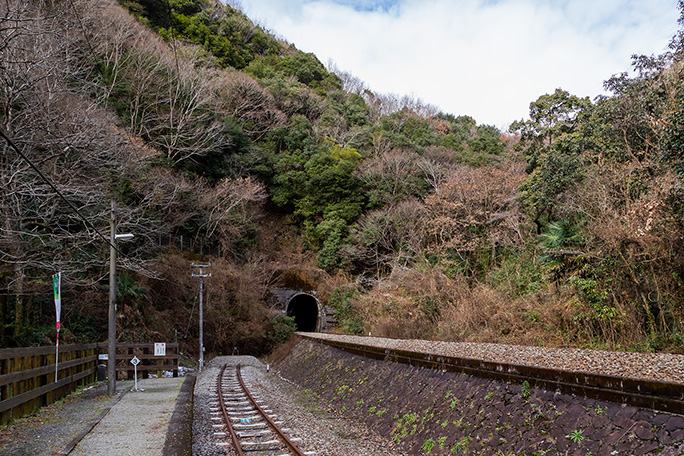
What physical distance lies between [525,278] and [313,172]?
25161mm

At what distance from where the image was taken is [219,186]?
1276 inches

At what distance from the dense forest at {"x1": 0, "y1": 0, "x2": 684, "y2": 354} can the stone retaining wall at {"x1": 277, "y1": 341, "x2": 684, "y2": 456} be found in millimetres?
3954

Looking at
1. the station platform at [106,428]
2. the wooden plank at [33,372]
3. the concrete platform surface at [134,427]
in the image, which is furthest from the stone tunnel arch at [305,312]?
the station platform at [106,428]

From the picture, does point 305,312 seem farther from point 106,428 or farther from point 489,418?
point 489,418

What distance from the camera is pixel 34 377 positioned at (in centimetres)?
916

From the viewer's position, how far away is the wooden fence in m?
7.64

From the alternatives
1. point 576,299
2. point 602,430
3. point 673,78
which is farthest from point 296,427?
point 673,78

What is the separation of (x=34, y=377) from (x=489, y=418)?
8323mm

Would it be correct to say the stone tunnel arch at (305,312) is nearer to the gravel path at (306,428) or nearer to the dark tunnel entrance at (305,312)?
the dark tunnel entrance at (305,312)

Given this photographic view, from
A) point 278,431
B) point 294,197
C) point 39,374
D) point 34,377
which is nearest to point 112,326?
point 39,374

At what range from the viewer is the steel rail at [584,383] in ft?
14.8

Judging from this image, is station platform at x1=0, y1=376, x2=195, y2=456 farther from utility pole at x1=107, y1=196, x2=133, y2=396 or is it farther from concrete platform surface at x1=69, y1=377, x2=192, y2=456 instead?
utility pole at x1=107, y1=196, x2=133, y2=396

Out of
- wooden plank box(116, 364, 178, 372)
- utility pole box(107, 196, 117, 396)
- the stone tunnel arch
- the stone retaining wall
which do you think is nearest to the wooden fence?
wooden plank box(116, 364, 178, 372)

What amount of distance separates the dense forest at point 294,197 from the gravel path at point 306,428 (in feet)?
16.0
